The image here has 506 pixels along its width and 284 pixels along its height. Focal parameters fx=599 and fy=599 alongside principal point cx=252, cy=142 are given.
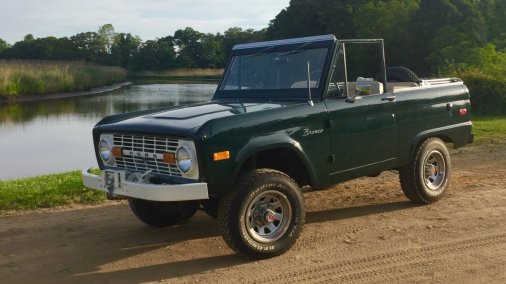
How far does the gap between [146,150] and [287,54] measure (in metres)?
2.07

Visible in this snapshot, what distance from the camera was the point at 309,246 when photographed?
5.72 m

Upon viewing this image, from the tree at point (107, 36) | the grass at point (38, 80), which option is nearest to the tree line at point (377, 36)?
the tree at point (107, 36)

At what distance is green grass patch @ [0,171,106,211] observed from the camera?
7.84 metres

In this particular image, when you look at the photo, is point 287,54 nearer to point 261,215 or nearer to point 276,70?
point 276,70

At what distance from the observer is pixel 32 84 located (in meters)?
29.4

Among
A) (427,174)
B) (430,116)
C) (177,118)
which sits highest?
(177,118)

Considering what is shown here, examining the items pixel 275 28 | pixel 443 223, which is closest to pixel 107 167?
pixel 443 223

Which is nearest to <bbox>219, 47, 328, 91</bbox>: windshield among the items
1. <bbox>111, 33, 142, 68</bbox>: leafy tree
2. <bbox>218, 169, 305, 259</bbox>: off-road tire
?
<bbox>218, 169, 305, 259</bbox>: off-road tire

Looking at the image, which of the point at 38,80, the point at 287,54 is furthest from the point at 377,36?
the point at 287,54

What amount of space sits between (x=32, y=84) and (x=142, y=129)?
85.5 ft

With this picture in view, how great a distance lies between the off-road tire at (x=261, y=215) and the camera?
518 cm

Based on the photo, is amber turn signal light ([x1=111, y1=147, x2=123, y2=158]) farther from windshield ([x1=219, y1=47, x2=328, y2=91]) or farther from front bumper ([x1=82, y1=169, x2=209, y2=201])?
windshield ([x1=219, y1=47, x2=328, y2=91])

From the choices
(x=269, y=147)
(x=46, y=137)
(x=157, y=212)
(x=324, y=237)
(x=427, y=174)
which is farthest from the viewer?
(x=46, y=137)

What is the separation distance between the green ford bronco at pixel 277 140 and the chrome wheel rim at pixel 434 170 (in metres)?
0.01
